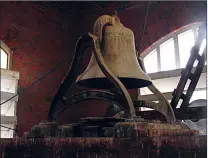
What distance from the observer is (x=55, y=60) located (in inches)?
165

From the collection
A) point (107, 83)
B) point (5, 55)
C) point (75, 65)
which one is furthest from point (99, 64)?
point (5, 55)

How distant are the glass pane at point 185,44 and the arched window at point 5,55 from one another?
2133mm

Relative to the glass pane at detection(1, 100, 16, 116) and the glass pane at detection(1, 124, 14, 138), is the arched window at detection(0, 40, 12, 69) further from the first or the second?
the glass pane at detection(1, 124, 14, 138)

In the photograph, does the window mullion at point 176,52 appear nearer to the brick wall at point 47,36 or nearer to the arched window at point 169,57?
the arched window at point 169,57

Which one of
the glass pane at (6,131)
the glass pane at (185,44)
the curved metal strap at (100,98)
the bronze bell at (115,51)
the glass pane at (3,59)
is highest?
the glass pane at (185,44)

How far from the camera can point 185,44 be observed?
11.9ft

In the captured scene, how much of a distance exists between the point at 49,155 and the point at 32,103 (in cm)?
287

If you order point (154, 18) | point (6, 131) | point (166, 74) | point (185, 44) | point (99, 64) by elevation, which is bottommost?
point (6, 131)

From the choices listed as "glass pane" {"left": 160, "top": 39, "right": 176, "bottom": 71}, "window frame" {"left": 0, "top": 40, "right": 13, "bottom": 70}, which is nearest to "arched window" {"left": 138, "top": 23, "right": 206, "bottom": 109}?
"glass pane" {"left": 160, "top": 39, "right": 176, "bottom": 71}

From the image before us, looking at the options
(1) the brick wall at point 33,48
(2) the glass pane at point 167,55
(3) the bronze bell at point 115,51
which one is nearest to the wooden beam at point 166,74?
(2) the glass pane at point 167,55

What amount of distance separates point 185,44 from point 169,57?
254mm

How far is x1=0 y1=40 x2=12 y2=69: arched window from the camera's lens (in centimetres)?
360

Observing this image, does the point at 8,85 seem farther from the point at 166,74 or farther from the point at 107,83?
the point at 107,83

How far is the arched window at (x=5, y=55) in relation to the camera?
3.60 meters
